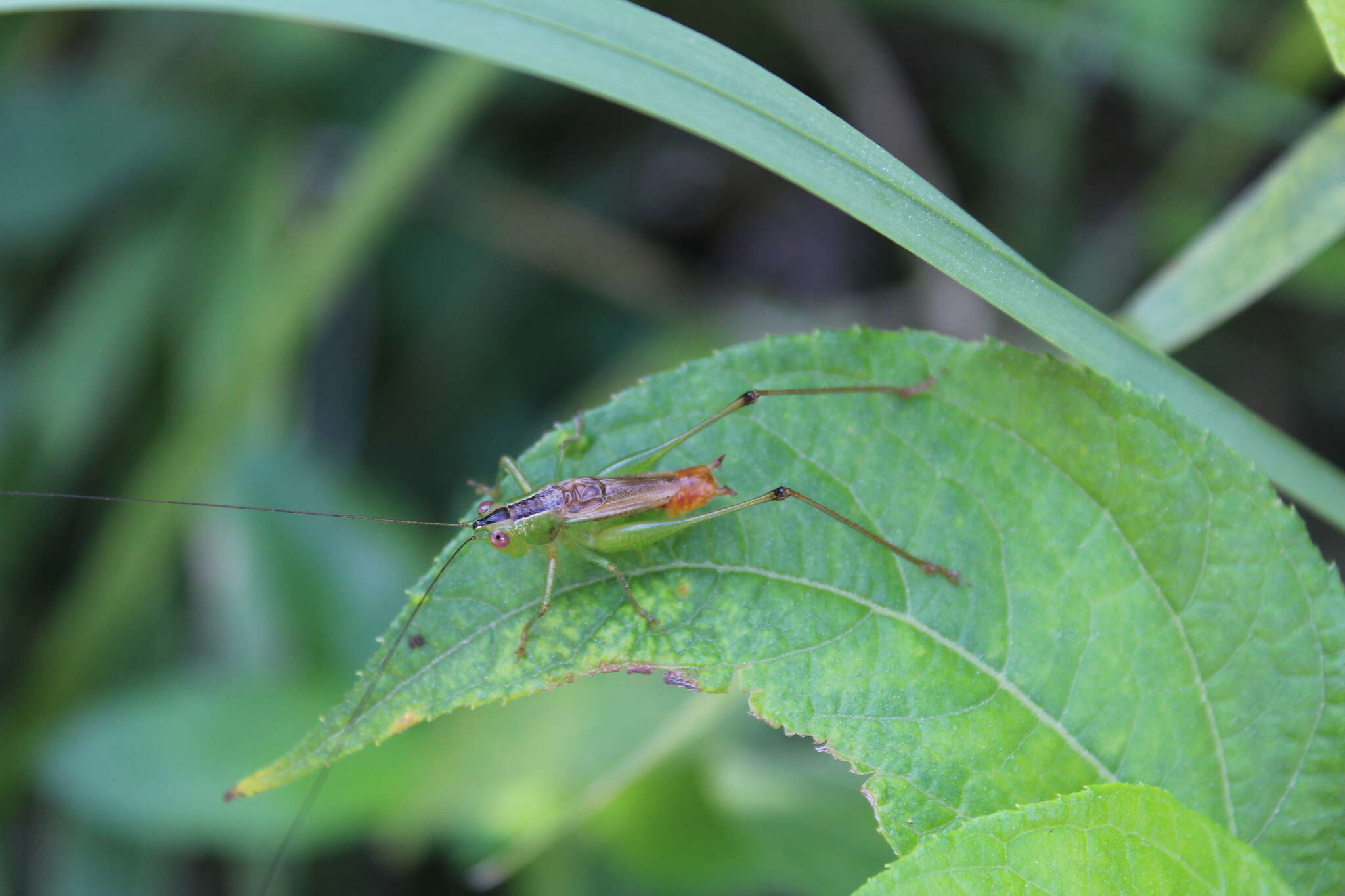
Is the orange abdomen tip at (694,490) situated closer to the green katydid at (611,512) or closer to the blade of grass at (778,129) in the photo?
the green katydid at (611,512)

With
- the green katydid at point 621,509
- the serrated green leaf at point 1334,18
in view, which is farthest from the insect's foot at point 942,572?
the serrated green leaf at point 1334,18

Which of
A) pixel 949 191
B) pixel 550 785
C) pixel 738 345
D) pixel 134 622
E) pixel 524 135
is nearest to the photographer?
pixel 738 345

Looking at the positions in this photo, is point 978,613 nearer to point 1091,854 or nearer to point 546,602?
point 1091,854

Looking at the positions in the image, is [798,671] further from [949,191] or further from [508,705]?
[949,191]

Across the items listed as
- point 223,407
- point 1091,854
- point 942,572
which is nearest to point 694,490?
point 942,572

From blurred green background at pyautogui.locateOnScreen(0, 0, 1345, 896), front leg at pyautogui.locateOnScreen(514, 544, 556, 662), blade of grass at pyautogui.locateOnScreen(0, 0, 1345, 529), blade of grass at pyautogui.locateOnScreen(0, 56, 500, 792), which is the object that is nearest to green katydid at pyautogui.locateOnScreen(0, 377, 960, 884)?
front leg at pyautogui.locateOnScreen(514, 544, 556, 662)

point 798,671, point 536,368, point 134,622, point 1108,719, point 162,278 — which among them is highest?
point 162,278

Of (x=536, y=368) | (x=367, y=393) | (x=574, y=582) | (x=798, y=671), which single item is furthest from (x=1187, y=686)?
(x=367, y=393)
